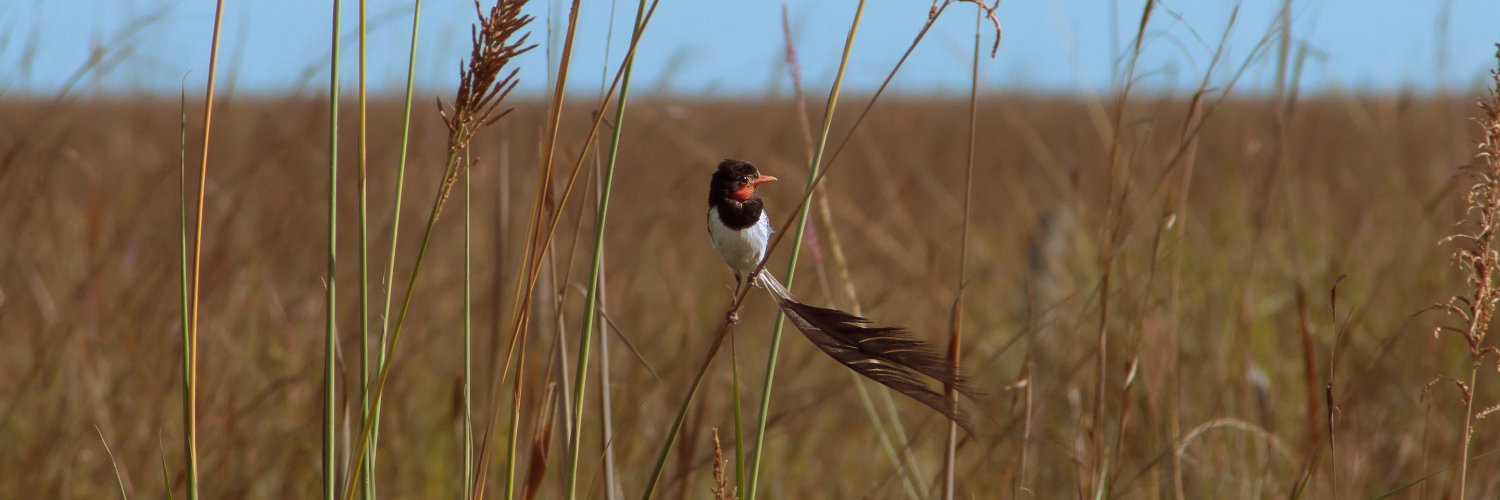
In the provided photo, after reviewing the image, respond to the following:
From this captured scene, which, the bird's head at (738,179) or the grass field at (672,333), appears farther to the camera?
the grass field at (672,333)

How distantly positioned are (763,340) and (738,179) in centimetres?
370

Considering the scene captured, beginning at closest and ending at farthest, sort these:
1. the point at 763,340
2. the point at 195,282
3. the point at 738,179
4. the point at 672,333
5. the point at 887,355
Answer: the point at 887,355
the point at 738,179
the point at 195,282
the point at 672,333
the point at 763,340

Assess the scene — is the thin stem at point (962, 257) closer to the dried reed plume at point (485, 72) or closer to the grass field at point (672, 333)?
the grass field at point (672, 333)

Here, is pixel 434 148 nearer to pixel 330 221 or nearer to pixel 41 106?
pixel 41 106

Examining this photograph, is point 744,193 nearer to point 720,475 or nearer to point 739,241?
point 739,241

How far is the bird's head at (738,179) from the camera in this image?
33.4 inches

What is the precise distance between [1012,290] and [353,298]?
2937mm

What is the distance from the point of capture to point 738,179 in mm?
855

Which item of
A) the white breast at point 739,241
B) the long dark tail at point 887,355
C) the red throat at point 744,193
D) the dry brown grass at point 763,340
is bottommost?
the dry brown grass at point 763,340

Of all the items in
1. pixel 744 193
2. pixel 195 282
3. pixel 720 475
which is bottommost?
pixel 720 475

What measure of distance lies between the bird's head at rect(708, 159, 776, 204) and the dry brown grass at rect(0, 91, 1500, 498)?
469 mm

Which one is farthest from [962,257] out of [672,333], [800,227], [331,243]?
[672,333]

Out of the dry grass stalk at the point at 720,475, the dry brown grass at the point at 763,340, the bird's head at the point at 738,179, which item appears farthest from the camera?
the dry brown grass at the point at 763,340

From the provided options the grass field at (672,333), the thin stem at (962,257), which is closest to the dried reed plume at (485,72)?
the grass field at (672,333)
